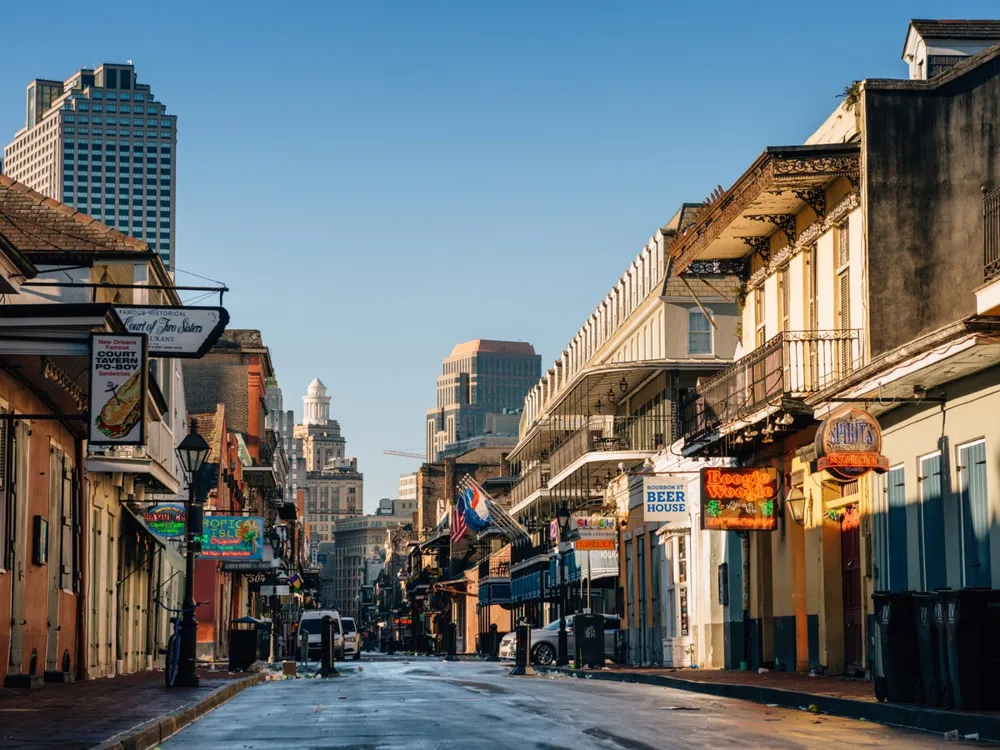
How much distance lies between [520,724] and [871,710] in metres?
4.20

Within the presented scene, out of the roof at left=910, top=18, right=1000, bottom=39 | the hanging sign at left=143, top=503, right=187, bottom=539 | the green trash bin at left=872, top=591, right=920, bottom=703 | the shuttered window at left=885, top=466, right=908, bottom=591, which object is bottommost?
the green trash bin at left=872, top=591, right=920, bottom=703

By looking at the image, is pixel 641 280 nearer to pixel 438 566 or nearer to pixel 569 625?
pixel 569 625

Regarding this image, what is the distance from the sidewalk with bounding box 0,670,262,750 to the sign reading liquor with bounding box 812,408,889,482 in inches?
352

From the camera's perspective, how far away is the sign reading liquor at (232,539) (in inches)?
1869

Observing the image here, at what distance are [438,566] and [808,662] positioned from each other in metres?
97.8

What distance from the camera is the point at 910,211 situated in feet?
86.1

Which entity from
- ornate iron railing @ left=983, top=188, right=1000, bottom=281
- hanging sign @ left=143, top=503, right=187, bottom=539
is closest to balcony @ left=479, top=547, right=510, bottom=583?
hanging sign @ left=143, top=503, right=187, bottom=539

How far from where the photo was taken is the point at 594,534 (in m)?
45.4

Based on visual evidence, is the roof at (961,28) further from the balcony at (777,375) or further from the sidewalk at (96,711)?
the sidewalk at (96,711)

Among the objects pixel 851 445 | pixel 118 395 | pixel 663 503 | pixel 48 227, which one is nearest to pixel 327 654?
A: pixel 663 503

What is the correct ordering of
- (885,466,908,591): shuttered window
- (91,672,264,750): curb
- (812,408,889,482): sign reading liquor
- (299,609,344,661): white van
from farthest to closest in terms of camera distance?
(299,609,344,661): white van → (885,466,908,591): shuttered window → (812,408,889,482): sign reading liquor → (91,672,264,750): curb

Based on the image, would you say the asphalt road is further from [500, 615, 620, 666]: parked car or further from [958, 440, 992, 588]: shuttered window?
[500, 615, 620, 666]: parked car

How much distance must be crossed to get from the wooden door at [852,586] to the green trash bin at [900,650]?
885cm

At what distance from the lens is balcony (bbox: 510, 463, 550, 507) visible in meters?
67.5
